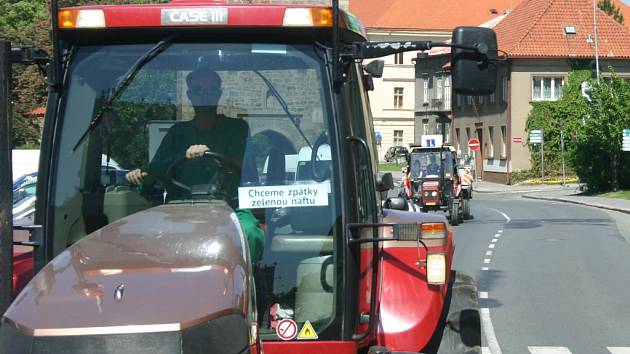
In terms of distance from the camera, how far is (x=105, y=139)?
4.52 m

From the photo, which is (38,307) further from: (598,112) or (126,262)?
(598,112)

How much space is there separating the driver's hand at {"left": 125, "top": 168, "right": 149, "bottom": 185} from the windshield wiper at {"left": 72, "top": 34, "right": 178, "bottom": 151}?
0.87 ft

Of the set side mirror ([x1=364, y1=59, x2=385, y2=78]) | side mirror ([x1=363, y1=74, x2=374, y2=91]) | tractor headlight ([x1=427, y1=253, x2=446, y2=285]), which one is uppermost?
side mirror ([x1=364, y1=59, x2=385, y2=78])

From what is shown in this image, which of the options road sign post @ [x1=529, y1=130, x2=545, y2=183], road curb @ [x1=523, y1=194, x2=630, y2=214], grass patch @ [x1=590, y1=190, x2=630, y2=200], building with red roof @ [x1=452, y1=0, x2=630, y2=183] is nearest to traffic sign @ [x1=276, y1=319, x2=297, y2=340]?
road curb @ [x1=523, y1=194, x2=630, y2=214]

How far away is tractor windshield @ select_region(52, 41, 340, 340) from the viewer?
14.4 feet

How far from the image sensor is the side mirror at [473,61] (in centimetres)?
456

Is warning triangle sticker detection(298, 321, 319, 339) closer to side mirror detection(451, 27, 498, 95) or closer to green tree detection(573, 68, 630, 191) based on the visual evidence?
side mirror detection(451, 27, 498, 95)

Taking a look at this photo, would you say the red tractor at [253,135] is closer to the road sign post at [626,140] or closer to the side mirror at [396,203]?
the side mirror at [396,203]

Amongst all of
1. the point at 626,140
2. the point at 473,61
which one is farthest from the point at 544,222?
the point at 473,61

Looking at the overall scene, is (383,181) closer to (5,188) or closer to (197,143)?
(197,143)

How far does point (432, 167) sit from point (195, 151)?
29.8 m

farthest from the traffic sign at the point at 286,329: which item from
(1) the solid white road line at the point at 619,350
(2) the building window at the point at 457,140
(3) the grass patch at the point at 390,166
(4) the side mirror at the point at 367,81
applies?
(3) the grass patch at the point at 390,166

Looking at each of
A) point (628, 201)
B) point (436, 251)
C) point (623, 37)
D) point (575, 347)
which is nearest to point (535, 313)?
point (575, 347)

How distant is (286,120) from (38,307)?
1.79 metres
